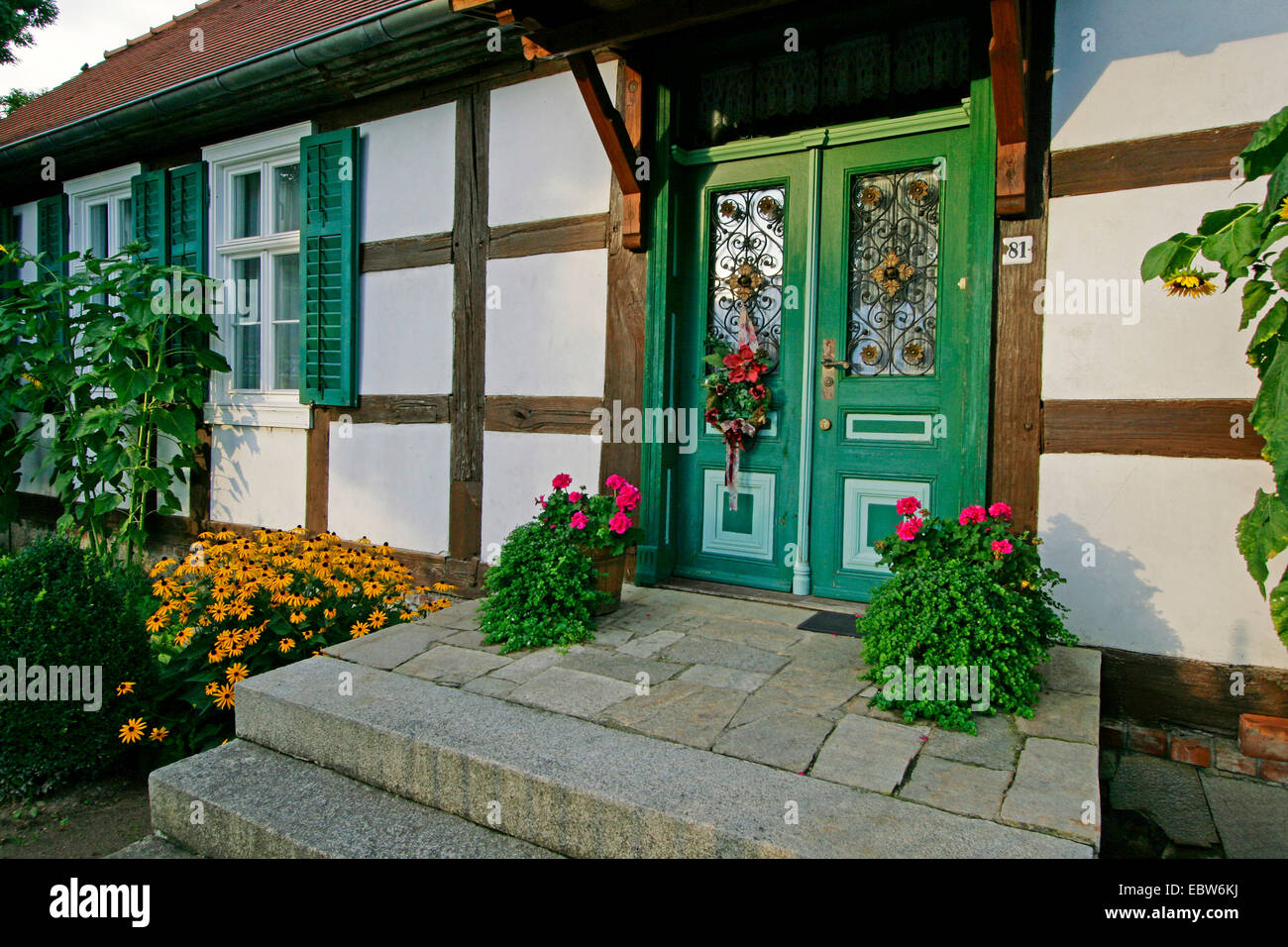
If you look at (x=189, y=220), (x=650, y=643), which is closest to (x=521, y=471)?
(x=650, y=643)

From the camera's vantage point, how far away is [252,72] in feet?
16.5

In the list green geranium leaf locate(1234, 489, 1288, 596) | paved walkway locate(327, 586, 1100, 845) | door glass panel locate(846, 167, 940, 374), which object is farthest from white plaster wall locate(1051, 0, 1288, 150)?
paved walkway locate(327, 586, 1100, 845)

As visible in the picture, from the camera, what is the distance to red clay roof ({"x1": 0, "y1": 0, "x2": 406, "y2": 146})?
5.83 m

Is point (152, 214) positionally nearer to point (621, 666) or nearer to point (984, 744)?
point (621, 666)

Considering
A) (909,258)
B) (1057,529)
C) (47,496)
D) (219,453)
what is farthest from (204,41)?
(1057,529)

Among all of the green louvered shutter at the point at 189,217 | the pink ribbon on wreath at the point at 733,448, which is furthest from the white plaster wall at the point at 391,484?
the green louvered shutter at the point at 189,217

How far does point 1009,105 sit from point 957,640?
194cm

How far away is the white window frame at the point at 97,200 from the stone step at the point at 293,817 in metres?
5.73

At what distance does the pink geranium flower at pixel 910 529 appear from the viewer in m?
2.88

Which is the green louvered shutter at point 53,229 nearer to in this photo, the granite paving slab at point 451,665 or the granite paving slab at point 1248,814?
the granite paving slab at point 451,665

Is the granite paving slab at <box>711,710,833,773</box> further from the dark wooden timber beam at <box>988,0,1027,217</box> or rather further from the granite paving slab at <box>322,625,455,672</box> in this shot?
the dark wooden timber beam at <box>988,0,1027,217</box>
